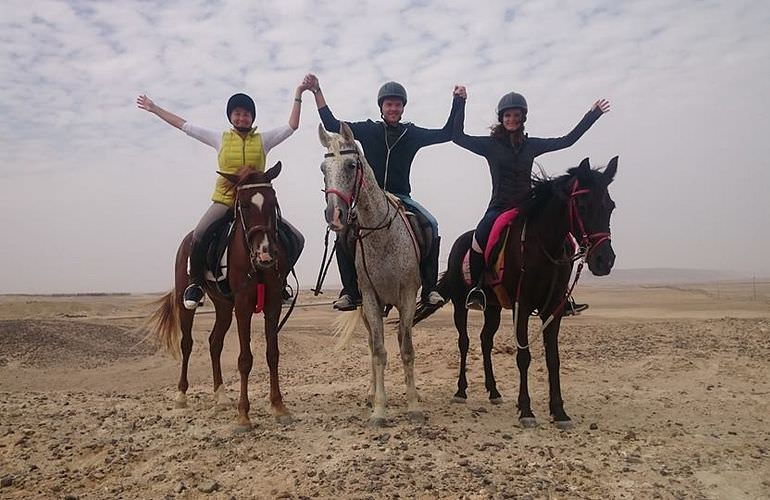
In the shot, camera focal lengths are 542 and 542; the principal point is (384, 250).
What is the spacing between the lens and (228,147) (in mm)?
6859

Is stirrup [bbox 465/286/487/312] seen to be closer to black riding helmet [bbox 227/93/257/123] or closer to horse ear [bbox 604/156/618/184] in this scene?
horse ear [bbox 604/156/618/184]

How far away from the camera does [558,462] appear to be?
459 cm

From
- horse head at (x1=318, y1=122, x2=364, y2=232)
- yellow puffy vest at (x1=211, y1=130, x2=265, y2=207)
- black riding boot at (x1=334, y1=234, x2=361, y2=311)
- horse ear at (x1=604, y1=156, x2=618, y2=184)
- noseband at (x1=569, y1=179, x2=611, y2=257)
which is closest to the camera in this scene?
horse head at (x1=318, y1=122, x2=364, y2=232)

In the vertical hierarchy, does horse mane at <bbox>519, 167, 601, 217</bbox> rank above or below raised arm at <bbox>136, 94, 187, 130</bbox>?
below

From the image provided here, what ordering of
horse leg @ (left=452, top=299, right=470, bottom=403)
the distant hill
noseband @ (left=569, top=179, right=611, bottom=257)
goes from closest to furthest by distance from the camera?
noseband @ (left=569, top=179, right=611, bottom=257), horse leg @ (left=452, top=299, right=470, bottom=403), the distant hill

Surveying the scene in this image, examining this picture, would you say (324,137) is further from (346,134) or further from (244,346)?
(244,346)

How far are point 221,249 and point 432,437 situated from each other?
11.2ft

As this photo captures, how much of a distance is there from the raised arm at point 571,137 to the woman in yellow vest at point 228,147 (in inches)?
122

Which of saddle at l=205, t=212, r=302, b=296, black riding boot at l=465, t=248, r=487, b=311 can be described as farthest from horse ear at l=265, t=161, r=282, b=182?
black riding boot at l=465, t=248, r=487, b=311

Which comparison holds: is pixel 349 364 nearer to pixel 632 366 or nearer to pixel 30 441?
pixel 632 366

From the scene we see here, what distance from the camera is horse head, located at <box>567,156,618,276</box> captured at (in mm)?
5500

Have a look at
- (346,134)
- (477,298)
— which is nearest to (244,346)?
(346,134)

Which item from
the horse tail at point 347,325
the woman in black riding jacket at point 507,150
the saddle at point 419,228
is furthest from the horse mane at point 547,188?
the horse tail at point 347,325

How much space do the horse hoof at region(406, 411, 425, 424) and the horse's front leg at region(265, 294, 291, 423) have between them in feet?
4.54
